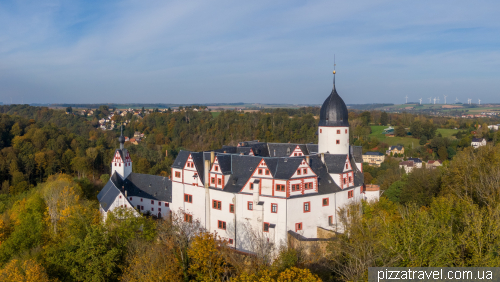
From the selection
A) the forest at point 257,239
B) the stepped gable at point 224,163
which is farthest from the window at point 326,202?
the stepped gable at point 224,163

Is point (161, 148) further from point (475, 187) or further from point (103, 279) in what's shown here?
point (475, 187)

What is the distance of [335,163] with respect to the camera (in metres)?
40.0

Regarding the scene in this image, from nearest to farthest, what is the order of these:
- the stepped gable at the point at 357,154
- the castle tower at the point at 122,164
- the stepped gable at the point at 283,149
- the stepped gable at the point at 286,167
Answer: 1. the stepped gable at the point at 286,167
2. the stepped gable at the point at 357,154
3. the stepped gable at the point at 283,149
4. the castle tower at the point at 122,164

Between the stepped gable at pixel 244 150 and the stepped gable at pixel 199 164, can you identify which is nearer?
the stepped gable at pixel 199 164

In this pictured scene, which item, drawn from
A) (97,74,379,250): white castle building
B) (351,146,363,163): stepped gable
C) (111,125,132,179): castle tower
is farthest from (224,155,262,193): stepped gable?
(111,125,132,179): castle tower

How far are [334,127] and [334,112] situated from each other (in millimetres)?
1814

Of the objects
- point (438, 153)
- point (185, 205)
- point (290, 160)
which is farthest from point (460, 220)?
point (438, 153)

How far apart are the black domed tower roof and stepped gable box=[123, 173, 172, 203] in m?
21.3

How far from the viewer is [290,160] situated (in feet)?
121

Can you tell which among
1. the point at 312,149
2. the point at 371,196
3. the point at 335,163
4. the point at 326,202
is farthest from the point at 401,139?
the point at 326,202

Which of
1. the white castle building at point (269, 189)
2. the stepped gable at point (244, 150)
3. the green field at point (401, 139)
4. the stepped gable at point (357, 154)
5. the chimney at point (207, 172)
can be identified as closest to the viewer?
the white castle building at point (269, 189)

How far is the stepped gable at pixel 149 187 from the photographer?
48.7 metres

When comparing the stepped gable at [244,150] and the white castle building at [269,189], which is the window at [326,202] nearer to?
the white castle building at [269,189]

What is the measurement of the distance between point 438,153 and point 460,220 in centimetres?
7837
